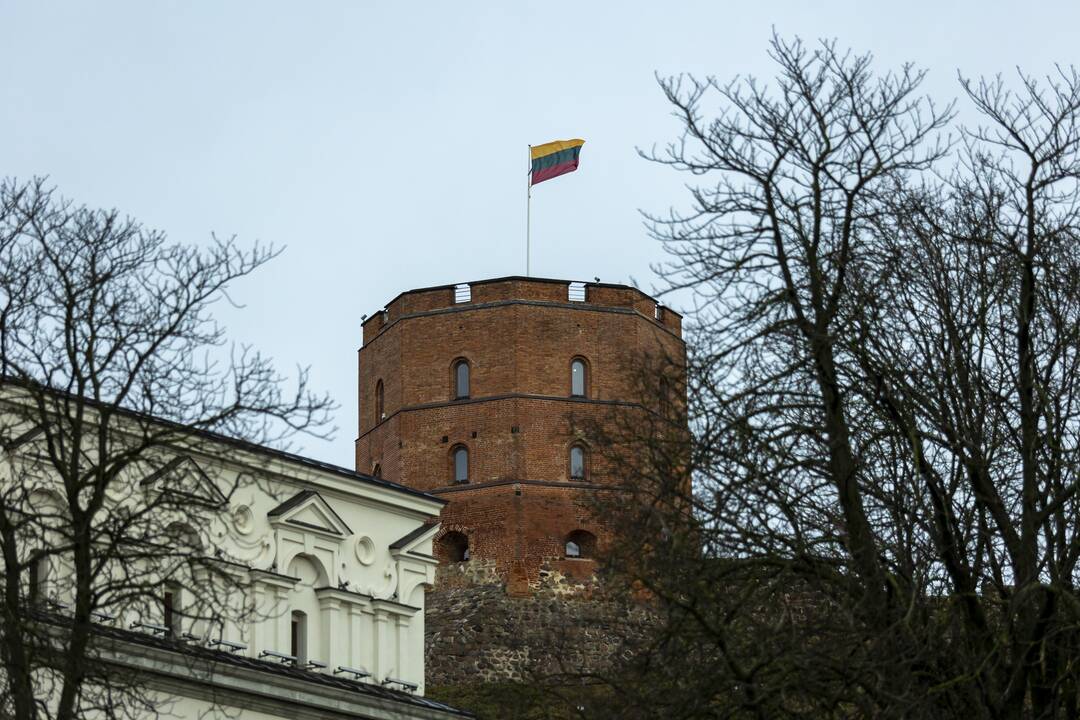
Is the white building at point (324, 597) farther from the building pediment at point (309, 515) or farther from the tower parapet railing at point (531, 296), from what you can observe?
the tower parapet railing at point (531, 296)

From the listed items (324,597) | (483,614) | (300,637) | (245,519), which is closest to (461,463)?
(483,614)

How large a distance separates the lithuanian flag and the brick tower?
6306mm

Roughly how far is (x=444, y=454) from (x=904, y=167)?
184ft

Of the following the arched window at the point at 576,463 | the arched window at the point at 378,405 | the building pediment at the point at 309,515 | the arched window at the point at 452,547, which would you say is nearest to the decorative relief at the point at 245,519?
the building pediment at the point at 309,515

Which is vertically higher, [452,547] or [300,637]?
[452,547]

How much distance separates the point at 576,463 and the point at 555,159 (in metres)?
12.8

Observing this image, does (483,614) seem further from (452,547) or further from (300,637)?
(300,637)

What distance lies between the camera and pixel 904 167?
17.6 m

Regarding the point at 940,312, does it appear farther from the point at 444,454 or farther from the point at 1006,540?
the point at 444,454

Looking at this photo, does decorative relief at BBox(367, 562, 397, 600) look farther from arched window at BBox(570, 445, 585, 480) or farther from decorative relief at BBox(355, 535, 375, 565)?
arched window at BBox(570, 445, 585, 480)

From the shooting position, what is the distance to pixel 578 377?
240 ft

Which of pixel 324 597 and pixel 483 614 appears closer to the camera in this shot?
pixel 324 597

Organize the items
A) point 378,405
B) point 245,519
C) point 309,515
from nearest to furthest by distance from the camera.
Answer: point 245,519 → point 309,515 → point 378,405

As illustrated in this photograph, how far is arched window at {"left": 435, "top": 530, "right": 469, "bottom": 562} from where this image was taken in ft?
240
